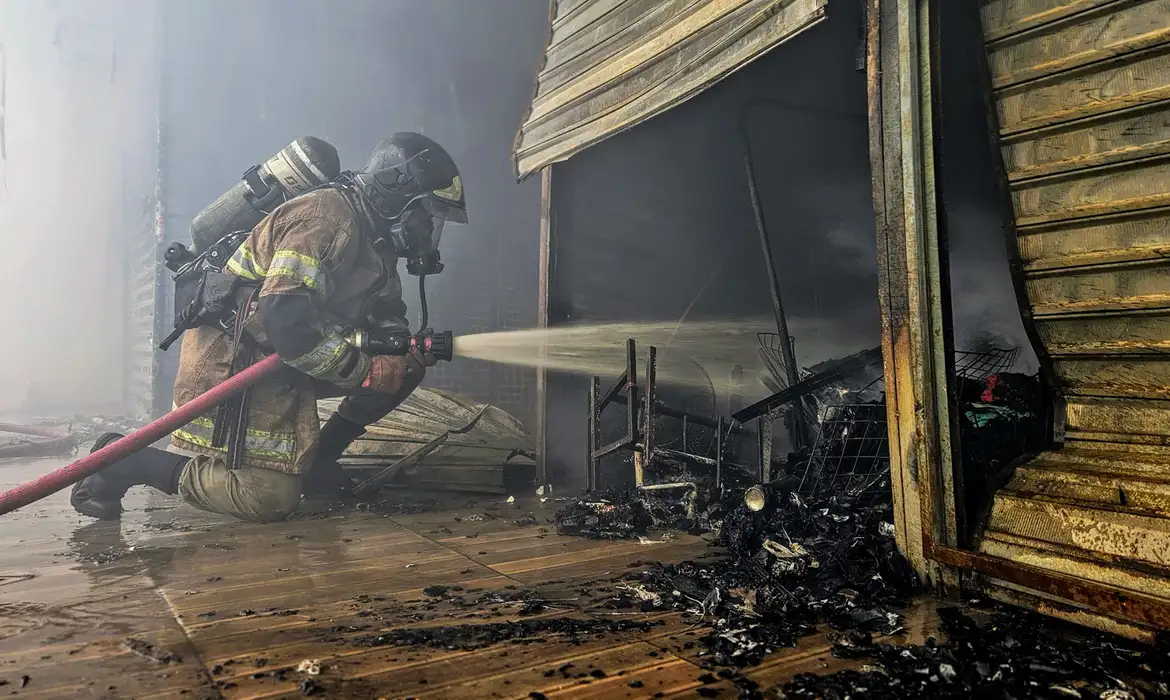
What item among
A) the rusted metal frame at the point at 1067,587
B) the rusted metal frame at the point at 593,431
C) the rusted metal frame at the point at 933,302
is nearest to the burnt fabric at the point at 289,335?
the rusted metal frame at the point at 593,431

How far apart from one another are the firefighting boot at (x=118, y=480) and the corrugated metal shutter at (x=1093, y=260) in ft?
15.2

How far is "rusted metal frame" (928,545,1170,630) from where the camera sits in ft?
5.96

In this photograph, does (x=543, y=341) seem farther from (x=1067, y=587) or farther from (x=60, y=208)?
(x=60, y=208)

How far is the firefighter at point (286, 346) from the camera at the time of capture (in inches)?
163

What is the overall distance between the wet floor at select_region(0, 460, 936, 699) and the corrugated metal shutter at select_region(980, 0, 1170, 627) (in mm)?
580

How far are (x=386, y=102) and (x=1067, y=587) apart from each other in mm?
10428

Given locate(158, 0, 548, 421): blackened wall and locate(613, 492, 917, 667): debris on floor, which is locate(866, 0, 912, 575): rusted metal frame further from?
locate(158, 0, 548, 421): blackened wall

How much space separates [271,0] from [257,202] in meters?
8.20

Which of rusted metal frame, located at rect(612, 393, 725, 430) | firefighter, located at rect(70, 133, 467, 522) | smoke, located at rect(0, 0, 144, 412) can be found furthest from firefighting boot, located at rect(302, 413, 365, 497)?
smoke, located at rect(0, 0, 144, 412)

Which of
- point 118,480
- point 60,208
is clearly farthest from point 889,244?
point 60,208

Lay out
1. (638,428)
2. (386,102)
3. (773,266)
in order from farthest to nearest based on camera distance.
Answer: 1. (386,102)
2. (773,266)
3. (638,428)

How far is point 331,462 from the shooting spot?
529 cm

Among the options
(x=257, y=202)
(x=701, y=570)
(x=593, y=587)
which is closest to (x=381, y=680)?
(x=593, y=587)

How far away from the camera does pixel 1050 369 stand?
261cm
